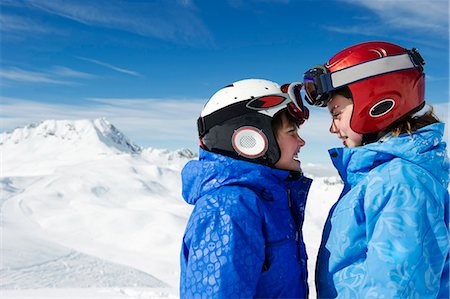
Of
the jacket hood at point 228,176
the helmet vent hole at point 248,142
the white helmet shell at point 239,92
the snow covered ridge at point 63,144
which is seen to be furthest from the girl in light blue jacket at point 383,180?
the snow covered ridge at point 63,144

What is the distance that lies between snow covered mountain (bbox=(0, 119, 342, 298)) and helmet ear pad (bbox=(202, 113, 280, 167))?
6.21 m

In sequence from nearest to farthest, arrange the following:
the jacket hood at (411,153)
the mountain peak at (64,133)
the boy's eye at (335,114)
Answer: the jacket hood at (411,153) → the boy's eye at (335,114) → the mountain peak at (64,133)

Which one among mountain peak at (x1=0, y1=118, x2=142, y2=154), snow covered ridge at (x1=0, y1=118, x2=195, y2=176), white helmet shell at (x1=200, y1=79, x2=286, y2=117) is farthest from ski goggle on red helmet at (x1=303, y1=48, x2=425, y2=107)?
mountain peak at (x1=0, y1=118, x2=142, y2=154)

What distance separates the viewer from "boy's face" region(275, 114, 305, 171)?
3072mm

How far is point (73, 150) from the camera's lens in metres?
131

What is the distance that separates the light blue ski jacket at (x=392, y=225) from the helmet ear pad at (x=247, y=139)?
59cm

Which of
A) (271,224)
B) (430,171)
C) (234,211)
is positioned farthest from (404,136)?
(234,211)

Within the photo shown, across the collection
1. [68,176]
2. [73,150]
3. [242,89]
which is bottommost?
→ [242,89]

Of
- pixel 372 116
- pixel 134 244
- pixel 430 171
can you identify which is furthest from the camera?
pixel 134 244

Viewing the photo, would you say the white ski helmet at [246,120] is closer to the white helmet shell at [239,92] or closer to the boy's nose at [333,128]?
the white helmet shell at [239,92]

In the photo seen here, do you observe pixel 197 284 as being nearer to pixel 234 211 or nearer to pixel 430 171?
pixel 234 211

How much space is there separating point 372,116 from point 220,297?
5.43 ft

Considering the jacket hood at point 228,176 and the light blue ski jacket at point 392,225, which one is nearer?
the light blue ski jacket at point 392,225

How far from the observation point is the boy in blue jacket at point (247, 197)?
2467 millimetres
